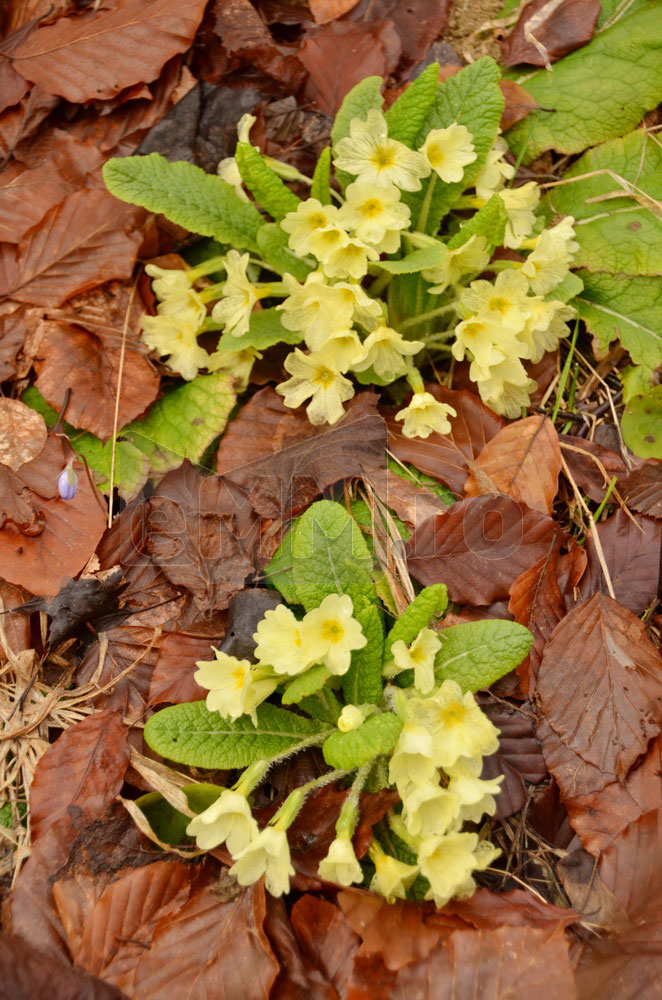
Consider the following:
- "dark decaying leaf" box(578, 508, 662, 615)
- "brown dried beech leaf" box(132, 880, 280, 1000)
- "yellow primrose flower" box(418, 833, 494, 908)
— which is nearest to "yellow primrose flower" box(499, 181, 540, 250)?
"dark decaying leaf" box(578, 508, 662, 615)

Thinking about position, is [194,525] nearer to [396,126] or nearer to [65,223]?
[65,223]

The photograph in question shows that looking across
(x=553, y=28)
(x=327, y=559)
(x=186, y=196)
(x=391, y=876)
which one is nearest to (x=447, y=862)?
(x=391, y=876)

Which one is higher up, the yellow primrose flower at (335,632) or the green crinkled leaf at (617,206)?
the green crinkled leaf at (617,206)

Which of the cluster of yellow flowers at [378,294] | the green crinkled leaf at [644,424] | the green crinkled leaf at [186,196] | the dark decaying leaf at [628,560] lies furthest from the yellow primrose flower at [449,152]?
the dark decaying leaf at [628,560]

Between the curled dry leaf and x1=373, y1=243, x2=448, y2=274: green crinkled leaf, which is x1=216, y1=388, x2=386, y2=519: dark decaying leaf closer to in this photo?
x1=373, y1=243, x2=448, y2=274: green crinkled leaf

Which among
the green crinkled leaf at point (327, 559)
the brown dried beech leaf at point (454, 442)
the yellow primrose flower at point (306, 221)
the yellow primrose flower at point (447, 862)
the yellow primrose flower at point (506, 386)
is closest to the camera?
the yellow primrose flower at point (447, 862)

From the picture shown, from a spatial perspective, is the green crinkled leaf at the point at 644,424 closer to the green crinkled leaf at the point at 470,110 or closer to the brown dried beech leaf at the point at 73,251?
the green crinkled leaf at the point at 470,110

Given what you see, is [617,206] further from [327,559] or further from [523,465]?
[327,559]

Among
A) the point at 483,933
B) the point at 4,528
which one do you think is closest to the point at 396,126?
the point at 4,528
